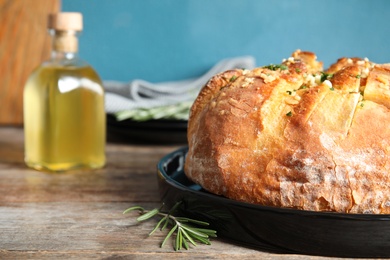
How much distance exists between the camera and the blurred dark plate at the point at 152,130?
2.18 metres

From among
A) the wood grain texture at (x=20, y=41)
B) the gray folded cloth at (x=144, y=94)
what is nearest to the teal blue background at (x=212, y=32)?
the wood grain texture at (x=20, y=41)

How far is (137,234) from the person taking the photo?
122 centimetres

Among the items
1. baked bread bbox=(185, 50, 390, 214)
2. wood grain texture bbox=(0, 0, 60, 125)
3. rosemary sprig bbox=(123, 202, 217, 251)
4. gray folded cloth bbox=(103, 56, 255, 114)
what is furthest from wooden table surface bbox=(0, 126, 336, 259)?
wood grain texture bbox=(0, 0, 60, 125)

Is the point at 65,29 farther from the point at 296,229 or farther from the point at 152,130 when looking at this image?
the point at 296,229

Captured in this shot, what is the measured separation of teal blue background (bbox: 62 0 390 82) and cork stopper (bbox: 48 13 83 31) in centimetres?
115

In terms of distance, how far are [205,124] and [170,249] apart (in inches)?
10.5

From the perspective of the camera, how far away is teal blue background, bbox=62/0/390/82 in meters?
2.83

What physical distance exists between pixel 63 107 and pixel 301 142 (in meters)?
0.87

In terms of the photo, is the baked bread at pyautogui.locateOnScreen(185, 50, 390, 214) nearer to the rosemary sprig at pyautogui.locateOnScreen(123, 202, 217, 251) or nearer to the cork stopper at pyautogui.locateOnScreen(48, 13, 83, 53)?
the rosemary sprig at pyautogui.locateOnScreen(123, 202, 217, 251)

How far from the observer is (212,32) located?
9.50 feet

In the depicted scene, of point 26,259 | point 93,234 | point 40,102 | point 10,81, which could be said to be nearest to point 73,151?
point 40,102

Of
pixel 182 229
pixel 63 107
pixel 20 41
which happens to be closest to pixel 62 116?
pixel 63 107

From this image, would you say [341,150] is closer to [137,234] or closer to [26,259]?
[137,234]

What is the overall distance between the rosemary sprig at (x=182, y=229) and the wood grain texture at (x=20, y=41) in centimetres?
179
